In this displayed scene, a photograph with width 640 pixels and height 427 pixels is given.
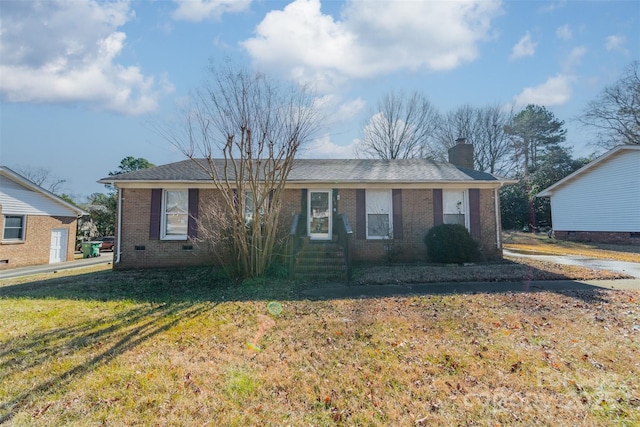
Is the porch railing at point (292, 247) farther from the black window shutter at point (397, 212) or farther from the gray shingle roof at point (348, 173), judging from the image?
the black window shutter at point (397, 212)

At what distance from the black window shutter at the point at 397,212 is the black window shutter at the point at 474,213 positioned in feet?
8.94

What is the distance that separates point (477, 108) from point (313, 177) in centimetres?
3123

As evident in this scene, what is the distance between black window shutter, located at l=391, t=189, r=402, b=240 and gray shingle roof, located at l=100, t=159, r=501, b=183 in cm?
62

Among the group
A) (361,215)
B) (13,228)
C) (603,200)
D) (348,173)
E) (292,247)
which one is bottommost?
(292,247)

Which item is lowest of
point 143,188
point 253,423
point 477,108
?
point 253,423

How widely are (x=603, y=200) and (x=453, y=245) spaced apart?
48.4 ft

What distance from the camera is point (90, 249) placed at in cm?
2312

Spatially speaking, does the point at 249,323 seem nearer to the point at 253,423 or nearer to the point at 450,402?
the point at 253,423

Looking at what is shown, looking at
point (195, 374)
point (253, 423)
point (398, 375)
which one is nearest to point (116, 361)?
point (195, 374)

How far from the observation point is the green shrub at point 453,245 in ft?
34.6

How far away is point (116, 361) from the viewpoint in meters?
3.79

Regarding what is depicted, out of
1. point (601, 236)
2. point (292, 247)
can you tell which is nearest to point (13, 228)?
point (292, 247)

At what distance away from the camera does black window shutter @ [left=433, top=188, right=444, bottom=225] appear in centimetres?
1199

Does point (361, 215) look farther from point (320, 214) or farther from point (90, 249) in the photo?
point (90, 249)
